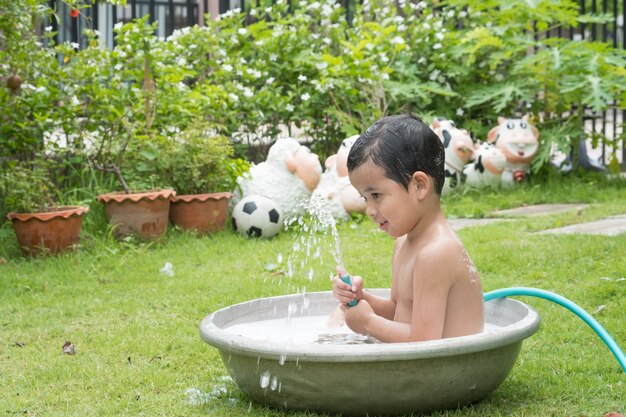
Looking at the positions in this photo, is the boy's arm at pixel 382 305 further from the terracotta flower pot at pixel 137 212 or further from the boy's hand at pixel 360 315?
the terracotta flower pot at pixel 137 212

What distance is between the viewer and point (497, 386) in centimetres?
306

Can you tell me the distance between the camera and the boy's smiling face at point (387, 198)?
300 cm

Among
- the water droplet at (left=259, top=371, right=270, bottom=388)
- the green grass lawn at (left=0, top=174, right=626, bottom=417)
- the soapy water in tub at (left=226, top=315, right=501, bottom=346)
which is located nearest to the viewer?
the water droplet at (left=259, top=371, right=270, bottom=388)

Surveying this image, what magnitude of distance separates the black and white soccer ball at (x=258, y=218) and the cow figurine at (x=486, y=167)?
2438 mm

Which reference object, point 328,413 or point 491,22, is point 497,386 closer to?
point 328,413

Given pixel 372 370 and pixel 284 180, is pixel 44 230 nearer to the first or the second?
pixel 284 180

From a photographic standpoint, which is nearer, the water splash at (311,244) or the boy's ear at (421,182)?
the boy's ear at (421,182)

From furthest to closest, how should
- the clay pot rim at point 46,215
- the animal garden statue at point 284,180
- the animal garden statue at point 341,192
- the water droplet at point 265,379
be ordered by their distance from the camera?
1. the animal garden statue at point 341,192
2. the animal garden statue at point 284,180
3. the clay pot rim at point 46,215
4. the water droplet at point 265,379

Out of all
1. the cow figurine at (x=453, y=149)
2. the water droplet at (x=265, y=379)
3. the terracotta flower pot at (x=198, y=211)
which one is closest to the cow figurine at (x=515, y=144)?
the cow figurine at (x=453, y=149)

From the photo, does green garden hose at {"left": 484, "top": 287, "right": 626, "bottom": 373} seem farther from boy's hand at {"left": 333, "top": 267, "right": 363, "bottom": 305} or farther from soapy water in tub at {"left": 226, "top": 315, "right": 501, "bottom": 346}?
boy's hand at {"left": 333, "top": 267, "right": 363, "bottom": 305}


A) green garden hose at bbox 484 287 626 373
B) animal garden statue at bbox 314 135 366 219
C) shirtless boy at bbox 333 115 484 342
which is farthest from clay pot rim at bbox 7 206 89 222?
green garden hose at bbox 484 287 626 373

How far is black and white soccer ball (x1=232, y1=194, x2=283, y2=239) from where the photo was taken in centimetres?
676

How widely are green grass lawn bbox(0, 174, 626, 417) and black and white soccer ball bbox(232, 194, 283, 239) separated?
0.11 metres

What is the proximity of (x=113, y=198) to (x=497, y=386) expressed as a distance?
4.00 meters
